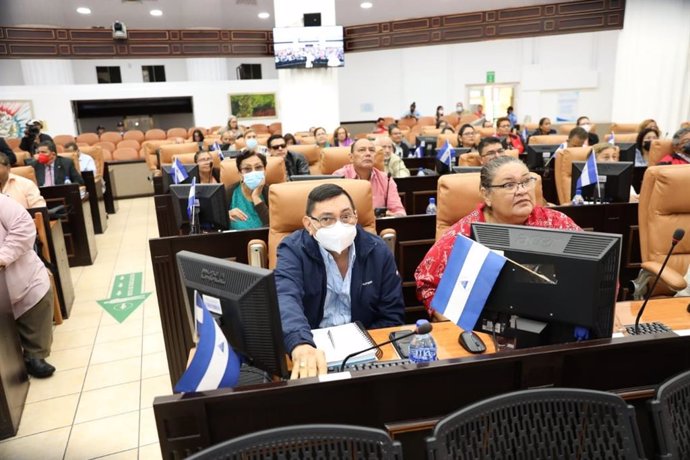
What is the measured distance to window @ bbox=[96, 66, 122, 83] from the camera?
46.4ft

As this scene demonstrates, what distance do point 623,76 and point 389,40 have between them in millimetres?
5103

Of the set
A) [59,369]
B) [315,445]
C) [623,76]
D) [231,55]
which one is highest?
[231,55]

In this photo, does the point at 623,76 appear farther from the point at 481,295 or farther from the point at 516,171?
the point at 481,295

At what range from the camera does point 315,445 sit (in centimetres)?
94

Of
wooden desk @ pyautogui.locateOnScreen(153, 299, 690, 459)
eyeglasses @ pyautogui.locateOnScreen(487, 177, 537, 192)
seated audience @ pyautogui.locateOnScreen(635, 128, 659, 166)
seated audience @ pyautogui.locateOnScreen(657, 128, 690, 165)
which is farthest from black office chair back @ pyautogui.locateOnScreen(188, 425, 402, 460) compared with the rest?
seated audience @ pyautogui.locateOnScreen(635, 128, 659, 166)

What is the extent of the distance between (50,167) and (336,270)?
476 cm

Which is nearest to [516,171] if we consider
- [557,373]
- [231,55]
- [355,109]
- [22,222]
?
Answer: [557,373]

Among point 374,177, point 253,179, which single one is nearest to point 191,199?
point 253,179

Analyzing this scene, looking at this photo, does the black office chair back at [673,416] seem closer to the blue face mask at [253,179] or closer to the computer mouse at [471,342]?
the computer mouse at [471,342]

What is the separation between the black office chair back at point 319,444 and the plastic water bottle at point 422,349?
20.3 inches

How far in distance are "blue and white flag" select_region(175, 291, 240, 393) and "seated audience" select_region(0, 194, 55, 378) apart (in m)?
1.92

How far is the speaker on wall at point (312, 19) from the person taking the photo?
9.53 metres

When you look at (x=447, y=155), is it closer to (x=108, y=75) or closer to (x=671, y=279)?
(x=671, y=279)

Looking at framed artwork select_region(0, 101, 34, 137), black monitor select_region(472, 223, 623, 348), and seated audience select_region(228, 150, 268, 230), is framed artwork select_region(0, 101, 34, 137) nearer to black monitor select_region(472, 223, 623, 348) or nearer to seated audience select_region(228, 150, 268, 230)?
seated audience select_region(228, 150, 268, 230)
